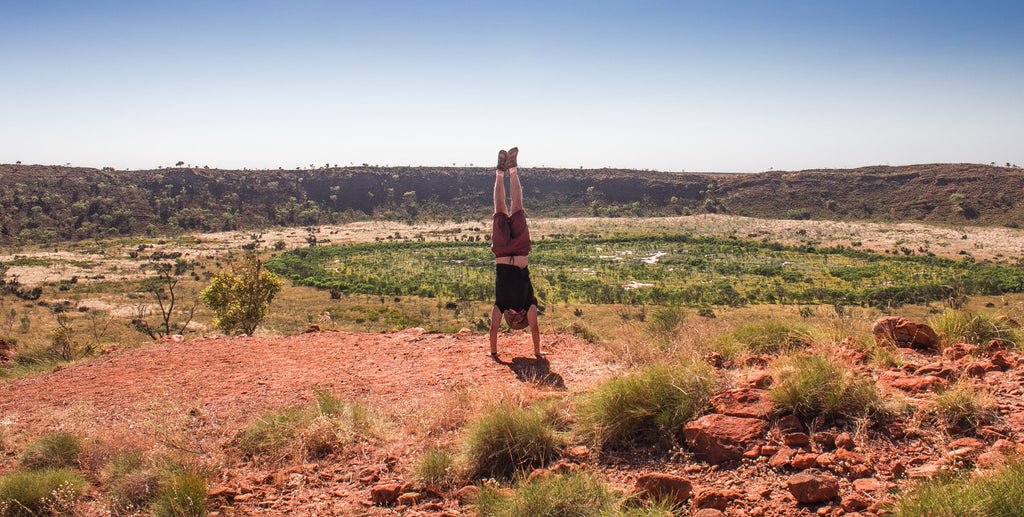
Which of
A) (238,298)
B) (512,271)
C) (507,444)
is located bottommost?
(238,298)

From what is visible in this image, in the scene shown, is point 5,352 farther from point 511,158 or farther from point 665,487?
point 665,487

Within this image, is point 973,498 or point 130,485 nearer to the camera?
point 973,498

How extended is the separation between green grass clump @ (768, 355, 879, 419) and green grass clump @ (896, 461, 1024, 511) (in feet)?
3.22

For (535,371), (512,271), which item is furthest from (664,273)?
(535,371)

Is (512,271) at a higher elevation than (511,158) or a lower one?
lower

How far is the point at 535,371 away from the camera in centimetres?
672

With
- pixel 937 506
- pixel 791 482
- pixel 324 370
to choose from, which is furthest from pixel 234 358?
pixel 937 506

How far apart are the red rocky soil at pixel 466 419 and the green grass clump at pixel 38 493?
0.73 meters

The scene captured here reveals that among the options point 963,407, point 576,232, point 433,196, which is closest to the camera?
point 963,407

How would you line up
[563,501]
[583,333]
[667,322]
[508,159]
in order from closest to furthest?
[563,501]
[508,159]
[667,322]
[583,333]

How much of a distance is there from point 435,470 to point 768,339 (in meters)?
4.50

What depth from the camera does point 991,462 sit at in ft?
10.1

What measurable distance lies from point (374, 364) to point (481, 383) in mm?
2099

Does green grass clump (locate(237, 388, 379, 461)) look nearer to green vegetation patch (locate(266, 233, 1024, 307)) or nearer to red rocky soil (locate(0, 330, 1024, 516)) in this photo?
red rocky soil (locate(0, 330, 1024, 516))
